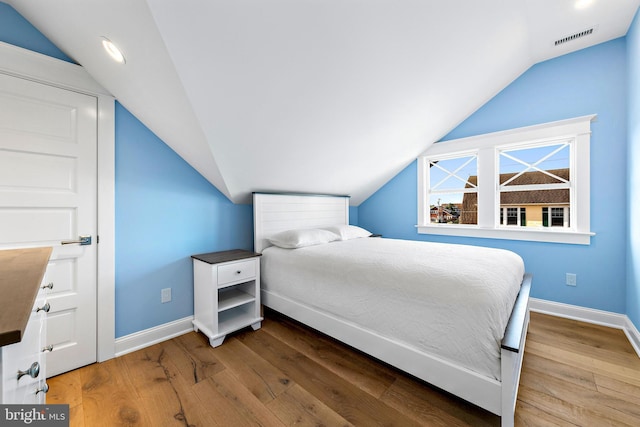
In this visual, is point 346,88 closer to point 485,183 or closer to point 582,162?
point 485,183

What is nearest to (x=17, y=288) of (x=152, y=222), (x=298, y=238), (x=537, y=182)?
(x=152, y=222)

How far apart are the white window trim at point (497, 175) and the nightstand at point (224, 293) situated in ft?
7.77

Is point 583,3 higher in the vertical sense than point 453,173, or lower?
higher

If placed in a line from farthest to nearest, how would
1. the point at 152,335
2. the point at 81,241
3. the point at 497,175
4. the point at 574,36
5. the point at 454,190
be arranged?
the point at 454,190 → the point at 497,175 → the point at 574,36 → the point at 152,335 → the point at 81,241

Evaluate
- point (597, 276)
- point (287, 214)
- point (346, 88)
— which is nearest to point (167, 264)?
point (287, 214)

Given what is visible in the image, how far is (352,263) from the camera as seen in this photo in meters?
1.91

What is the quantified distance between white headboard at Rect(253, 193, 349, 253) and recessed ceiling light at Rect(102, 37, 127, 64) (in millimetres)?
1445

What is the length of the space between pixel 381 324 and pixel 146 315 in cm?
185

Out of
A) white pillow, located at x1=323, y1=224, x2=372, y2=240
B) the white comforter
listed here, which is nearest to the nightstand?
the white comforter

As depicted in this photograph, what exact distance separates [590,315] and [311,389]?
2737 mm

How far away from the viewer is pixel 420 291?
1503 mm

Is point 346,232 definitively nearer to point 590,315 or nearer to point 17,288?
point 590,315

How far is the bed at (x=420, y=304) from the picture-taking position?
1.26m

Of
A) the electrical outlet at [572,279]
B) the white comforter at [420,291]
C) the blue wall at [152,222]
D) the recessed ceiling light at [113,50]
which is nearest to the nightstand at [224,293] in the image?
the blue wall at [152,222]
